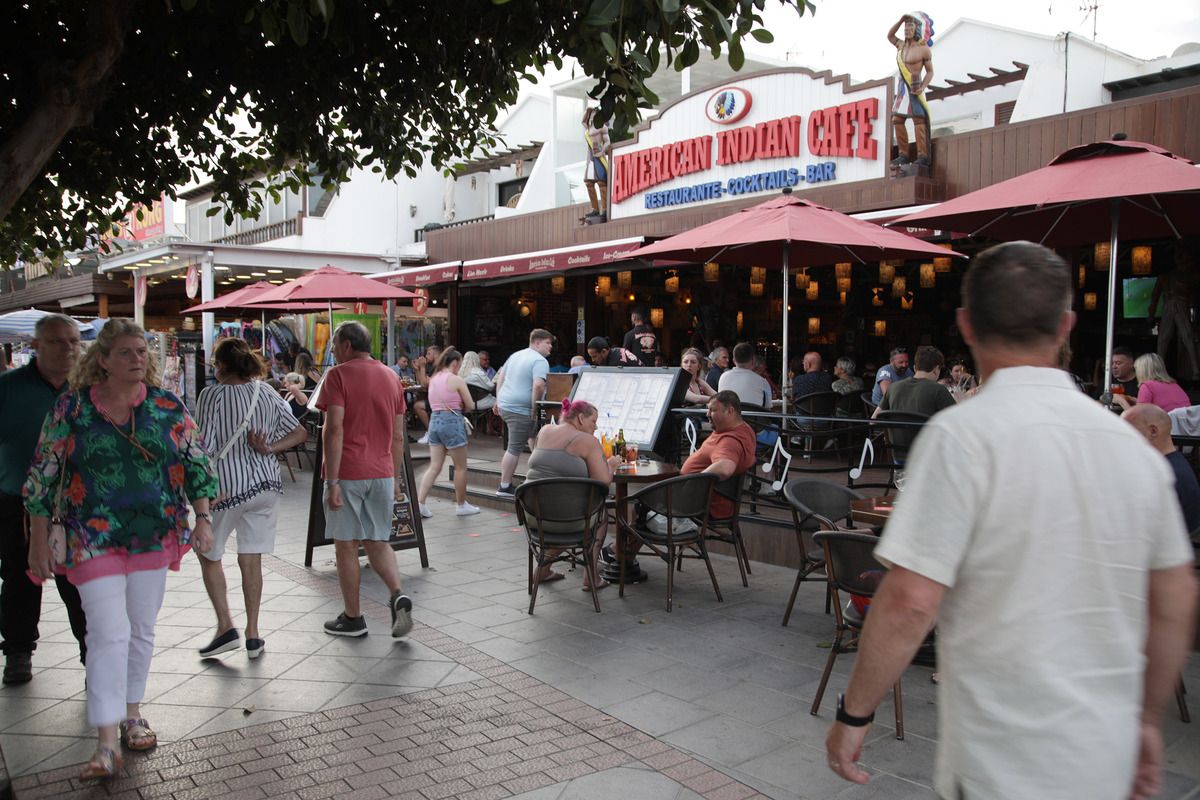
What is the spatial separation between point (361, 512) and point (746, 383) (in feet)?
15.1

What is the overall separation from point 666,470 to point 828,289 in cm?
1120

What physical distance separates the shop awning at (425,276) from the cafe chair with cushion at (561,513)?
35.2 feet

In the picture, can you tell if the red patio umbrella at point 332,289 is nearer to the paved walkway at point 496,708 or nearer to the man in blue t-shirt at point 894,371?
the paved walkway at point 496,708

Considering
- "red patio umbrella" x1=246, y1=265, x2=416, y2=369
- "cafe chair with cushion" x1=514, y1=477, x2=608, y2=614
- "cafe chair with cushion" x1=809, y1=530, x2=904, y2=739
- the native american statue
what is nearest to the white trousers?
"cafe chair with cushion" x1=514, y1=477, x2=608, y2=614

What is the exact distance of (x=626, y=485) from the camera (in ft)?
21.0

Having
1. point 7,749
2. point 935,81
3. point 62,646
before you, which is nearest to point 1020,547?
point 7,749

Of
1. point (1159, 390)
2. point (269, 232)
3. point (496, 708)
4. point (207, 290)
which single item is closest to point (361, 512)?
point (496, 708)

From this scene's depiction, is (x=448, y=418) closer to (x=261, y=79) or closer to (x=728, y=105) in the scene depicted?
(x=261, y=79)

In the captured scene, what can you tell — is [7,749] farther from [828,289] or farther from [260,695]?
[828,289]

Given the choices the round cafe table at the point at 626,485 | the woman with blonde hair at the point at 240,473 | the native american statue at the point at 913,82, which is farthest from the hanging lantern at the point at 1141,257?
the woman with blonde hair at the point at 240,473

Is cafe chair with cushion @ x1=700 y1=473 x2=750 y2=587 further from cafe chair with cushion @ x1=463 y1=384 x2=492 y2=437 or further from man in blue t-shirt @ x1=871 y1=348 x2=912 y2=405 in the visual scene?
cafe chair with cushion @ x1=463 y1=384 x2=492 y2=437

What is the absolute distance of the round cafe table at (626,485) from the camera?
6.22 meters

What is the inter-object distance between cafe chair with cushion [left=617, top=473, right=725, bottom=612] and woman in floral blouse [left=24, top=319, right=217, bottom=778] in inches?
118

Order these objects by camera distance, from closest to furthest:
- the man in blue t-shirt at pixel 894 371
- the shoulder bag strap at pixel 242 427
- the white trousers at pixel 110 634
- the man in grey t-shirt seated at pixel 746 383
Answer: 1. the white trousers at pixel 110 634
2. the shoulder bag strap at pixel 242 427
3. the man in grey t-shirt seated at pixel 746 383
4. the man in blue t-shirt at pixel 894 371
